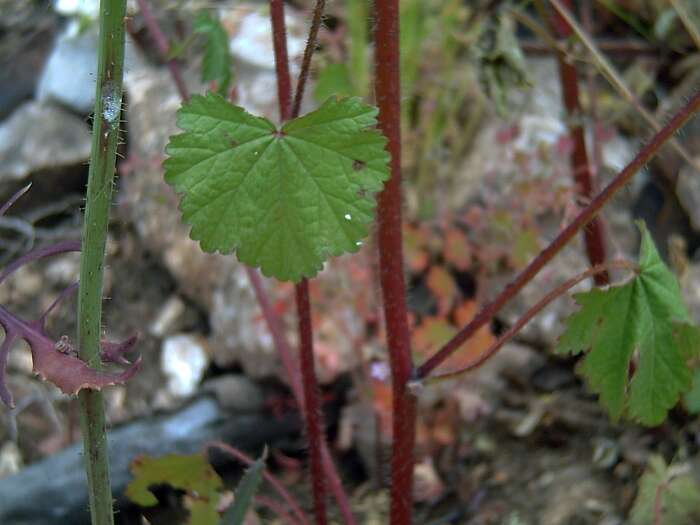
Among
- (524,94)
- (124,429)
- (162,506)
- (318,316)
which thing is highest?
(524,94)

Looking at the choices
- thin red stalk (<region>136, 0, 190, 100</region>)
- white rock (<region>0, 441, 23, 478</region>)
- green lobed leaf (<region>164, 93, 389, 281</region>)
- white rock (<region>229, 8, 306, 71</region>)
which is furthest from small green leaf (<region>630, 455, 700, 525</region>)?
white rock (<region>229, 8, 306, 71</region>)

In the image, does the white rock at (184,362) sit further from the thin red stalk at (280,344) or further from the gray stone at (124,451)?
the thin red stalk at (280,344)

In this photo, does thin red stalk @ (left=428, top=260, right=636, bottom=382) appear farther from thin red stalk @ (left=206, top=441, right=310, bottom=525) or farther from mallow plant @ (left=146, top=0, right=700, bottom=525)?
thin red stalk @ (left=206, top=441, right=310, bottom=525)

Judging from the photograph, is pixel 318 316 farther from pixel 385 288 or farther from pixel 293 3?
pixel 293 3

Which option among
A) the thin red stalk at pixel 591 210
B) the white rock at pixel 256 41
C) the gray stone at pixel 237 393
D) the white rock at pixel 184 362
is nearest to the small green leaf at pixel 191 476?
the thin red stalk at pixel 591 210

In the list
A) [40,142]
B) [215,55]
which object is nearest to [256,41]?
[40,142]

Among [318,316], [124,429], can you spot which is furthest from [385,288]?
[124,429]
